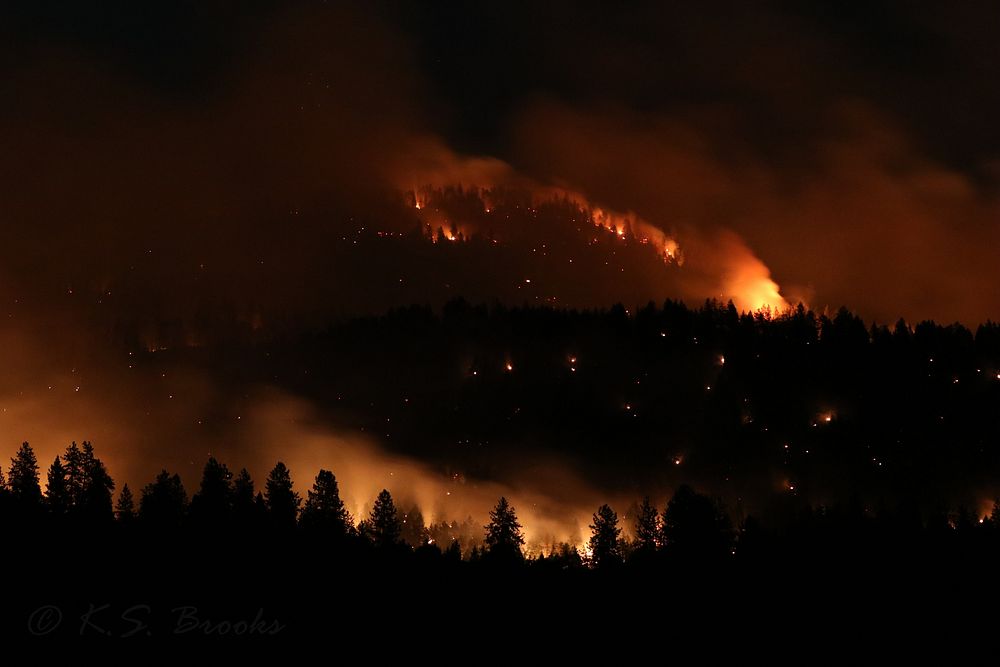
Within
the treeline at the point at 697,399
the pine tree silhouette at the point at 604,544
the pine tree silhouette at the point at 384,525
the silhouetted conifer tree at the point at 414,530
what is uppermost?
the treeline at the point at 697,399

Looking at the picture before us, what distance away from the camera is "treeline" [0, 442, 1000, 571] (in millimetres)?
81688

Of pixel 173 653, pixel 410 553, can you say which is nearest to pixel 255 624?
pixel 173 653

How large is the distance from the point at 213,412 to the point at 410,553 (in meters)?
99.2

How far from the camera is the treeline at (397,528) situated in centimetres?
8169

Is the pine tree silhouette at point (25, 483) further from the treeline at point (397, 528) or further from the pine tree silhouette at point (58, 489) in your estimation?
the pine tree silhouette at point (58, 489)

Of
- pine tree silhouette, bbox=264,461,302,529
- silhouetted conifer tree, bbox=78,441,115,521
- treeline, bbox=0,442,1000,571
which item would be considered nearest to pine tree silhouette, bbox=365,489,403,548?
treeline, bbox=0,442,1000,571

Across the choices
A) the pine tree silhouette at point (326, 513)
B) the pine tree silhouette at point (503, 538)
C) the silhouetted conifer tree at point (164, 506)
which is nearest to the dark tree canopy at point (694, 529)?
the pine tree silhouette at point (503, 538)

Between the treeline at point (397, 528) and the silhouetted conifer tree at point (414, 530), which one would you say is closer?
the treeline at point (397, 528)

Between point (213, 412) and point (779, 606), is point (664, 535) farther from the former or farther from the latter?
point (213, 412)

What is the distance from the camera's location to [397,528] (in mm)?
91438

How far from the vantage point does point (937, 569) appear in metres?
79.5

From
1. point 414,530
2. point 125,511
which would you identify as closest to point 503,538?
point 414,530

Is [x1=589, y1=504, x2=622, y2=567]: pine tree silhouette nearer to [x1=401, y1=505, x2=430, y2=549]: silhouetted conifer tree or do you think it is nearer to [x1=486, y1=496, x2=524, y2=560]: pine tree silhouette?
[x1=486, y1=496, x2=524, y2=560]: pine tree silhouette

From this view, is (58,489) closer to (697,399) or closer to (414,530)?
(414,530)
